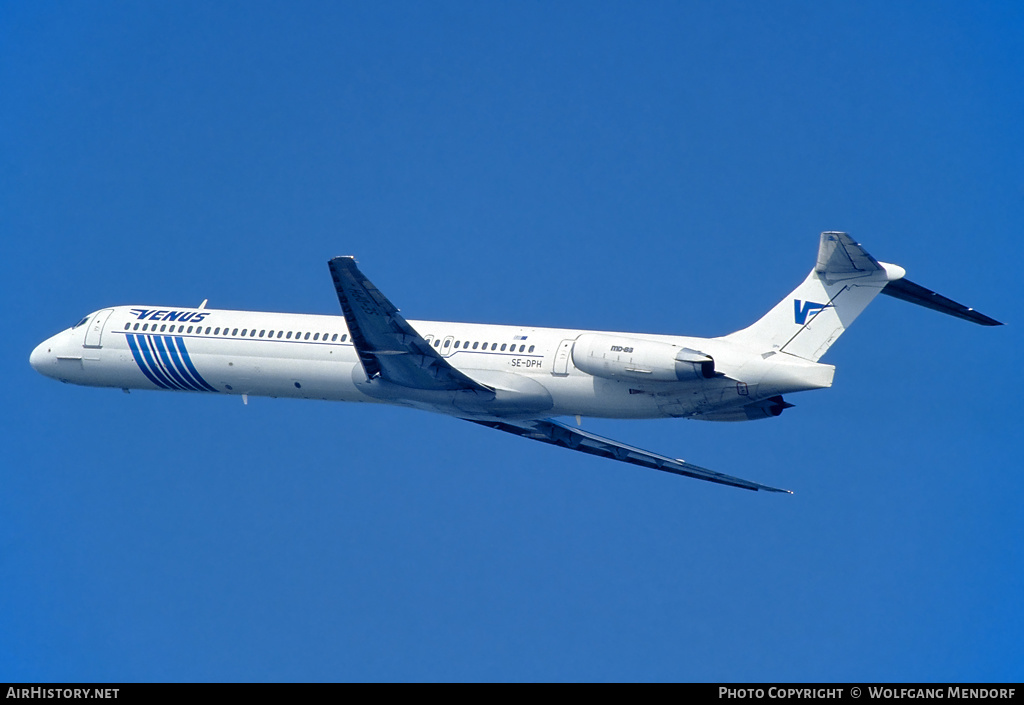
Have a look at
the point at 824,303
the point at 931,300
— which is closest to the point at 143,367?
the point at 824,303

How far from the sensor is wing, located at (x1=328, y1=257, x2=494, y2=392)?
2908 cm

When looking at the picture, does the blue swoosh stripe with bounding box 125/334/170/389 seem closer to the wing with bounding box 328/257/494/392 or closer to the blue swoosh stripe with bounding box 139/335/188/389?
the blue swoosh stripe with bounding box 139/335/188/389

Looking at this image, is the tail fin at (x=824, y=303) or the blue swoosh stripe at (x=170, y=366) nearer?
the tail fin at (x=824, y=303)

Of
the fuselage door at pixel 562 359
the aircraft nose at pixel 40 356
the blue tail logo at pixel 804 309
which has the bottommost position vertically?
the fuselage door at pixel 562 359

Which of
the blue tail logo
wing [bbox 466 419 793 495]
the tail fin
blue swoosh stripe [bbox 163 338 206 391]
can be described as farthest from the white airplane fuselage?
wing [bbox 466 419 793 495]

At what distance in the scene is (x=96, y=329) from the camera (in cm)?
3662

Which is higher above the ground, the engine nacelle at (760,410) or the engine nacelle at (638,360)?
the engine nacelle at (638,360)

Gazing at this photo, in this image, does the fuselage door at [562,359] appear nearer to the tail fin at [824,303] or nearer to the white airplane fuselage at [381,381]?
the white airplane fuselage at [381,381]

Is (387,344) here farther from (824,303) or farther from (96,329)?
(96,329)

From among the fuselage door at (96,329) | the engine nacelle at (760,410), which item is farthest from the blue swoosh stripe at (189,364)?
the engine nacelle at (760,410)

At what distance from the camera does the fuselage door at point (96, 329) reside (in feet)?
119

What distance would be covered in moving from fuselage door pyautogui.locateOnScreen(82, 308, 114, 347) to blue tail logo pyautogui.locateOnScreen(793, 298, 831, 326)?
18980 mm

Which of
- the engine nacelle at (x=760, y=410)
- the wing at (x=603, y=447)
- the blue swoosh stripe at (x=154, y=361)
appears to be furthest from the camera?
the blue swoosh stripe at (x=154, y=361)

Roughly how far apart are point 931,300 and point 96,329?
874 inches
